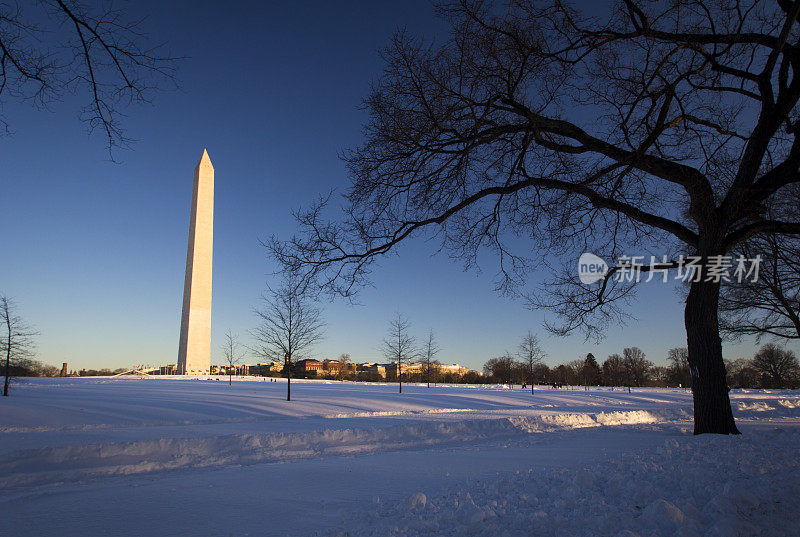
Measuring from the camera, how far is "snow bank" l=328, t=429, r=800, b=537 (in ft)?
11.7

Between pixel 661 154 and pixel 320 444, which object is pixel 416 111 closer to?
pixel 661 154

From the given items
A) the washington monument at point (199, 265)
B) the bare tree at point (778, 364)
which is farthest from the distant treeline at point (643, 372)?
the washington monument at point (199, 265)

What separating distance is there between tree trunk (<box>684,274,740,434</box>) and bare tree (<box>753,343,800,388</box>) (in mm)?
60869

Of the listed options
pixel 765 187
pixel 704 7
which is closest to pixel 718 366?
pixel 765 187

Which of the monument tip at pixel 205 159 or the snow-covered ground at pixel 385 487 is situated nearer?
the snow-covered ground at pixel 385 487

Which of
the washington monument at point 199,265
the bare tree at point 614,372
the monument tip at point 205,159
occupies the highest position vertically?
the monument tip at point 205,159

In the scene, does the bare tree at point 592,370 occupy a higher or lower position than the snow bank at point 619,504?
lower

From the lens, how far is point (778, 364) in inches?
2409

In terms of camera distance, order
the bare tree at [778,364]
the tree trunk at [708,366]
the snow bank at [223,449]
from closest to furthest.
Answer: the snow bank at [223,449]
the tree trunk at [708,366]
the bare tree at [778,364]

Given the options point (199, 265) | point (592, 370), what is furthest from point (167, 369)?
point (592, 370)

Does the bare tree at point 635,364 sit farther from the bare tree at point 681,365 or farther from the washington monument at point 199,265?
the washington monument at point 199,265

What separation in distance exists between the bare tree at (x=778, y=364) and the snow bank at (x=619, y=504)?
219 feet

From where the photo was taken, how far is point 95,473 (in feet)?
29.9

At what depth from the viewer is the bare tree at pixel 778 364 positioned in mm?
57906
